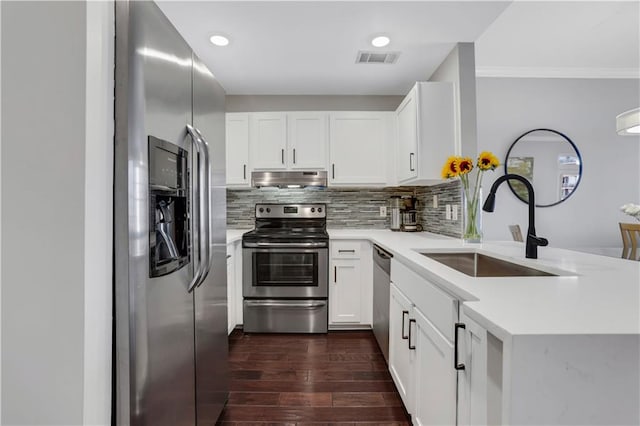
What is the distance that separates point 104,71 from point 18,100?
208mm

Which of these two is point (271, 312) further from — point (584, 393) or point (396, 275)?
point (584, 393)

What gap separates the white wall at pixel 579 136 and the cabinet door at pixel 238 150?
2.65m

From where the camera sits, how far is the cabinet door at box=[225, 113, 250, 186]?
3248 mm

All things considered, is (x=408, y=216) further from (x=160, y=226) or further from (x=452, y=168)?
(x=160, y=226)

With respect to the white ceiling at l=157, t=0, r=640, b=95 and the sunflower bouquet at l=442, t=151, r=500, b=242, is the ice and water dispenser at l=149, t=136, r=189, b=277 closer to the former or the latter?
the white ceiling at l=157, t=0, r=640, b=95

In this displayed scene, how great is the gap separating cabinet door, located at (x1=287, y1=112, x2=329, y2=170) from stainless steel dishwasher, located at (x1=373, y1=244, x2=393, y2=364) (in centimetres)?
114

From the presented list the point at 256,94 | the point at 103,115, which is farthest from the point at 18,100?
the point at 256,94

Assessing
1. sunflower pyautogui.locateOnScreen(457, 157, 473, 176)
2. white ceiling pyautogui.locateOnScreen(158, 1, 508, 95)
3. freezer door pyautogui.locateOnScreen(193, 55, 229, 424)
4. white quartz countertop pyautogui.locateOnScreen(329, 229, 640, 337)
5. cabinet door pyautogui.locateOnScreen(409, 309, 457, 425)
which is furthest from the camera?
sunflower pyautogui.locateOnScreen(457, 157, 473, 176)

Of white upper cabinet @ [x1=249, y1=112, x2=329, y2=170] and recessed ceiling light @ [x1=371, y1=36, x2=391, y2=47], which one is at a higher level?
recessed ceiling light @ [x1=371, y1=36, x2=391, y2=47]

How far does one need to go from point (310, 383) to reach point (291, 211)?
1803mm

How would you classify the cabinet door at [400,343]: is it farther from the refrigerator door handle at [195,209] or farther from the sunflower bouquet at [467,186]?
the refrigerator door handle at [195,209]

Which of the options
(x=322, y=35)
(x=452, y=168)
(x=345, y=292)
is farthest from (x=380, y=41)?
(x=345, y=292)

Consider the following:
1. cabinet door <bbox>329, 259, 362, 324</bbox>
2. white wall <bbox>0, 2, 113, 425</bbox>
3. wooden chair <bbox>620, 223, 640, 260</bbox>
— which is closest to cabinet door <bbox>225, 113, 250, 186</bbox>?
cabinet door <bbox>329, 259, 362, 324</bbox>

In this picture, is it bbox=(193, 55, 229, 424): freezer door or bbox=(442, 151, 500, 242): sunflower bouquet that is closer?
bbox=(193, 55, 229, 424): freezer door
